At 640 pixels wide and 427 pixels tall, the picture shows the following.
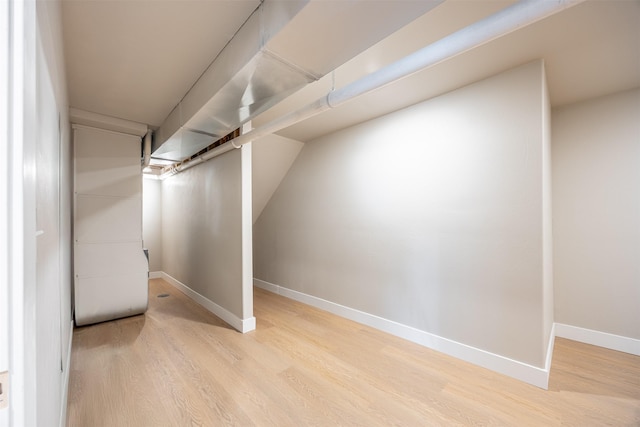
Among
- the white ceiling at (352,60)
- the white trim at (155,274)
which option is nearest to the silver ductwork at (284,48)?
the white ceiling at (352,60)

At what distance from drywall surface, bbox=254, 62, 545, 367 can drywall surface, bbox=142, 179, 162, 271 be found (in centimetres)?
362

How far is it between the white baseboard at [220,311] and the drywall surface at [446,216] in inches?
44.1

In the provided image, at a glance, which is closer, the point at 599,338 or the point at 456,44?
the point at 456,44

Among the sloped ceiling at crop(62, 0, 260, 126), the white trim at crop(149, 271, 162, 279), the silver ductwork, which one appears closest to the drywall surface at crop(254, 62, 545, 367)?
the silver ductwork

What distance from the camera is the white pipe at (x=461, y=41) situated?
105 centimetres

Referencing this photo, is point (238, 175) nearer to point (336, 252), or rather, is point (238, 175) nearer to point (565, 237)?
point (336, 252)

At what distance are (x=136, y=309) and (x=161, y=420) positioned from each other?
7.11 feet

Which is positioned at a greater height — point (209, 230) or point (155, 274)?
point (209, 230)

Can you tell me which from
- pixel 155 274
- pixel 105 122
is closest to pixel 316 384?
pixel 105 122

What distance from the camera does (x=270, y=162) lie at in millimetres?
3938

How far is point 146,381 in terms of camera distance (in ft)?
6.66

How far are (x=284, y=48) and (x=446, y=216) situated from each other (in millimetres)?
1965

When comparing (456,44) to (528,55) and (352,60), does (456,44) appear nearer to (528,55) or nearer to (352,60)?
(352,60)

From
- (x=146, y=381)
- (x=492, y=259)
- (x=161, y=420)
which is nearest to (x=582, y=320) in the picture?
(x=492, y=259)
